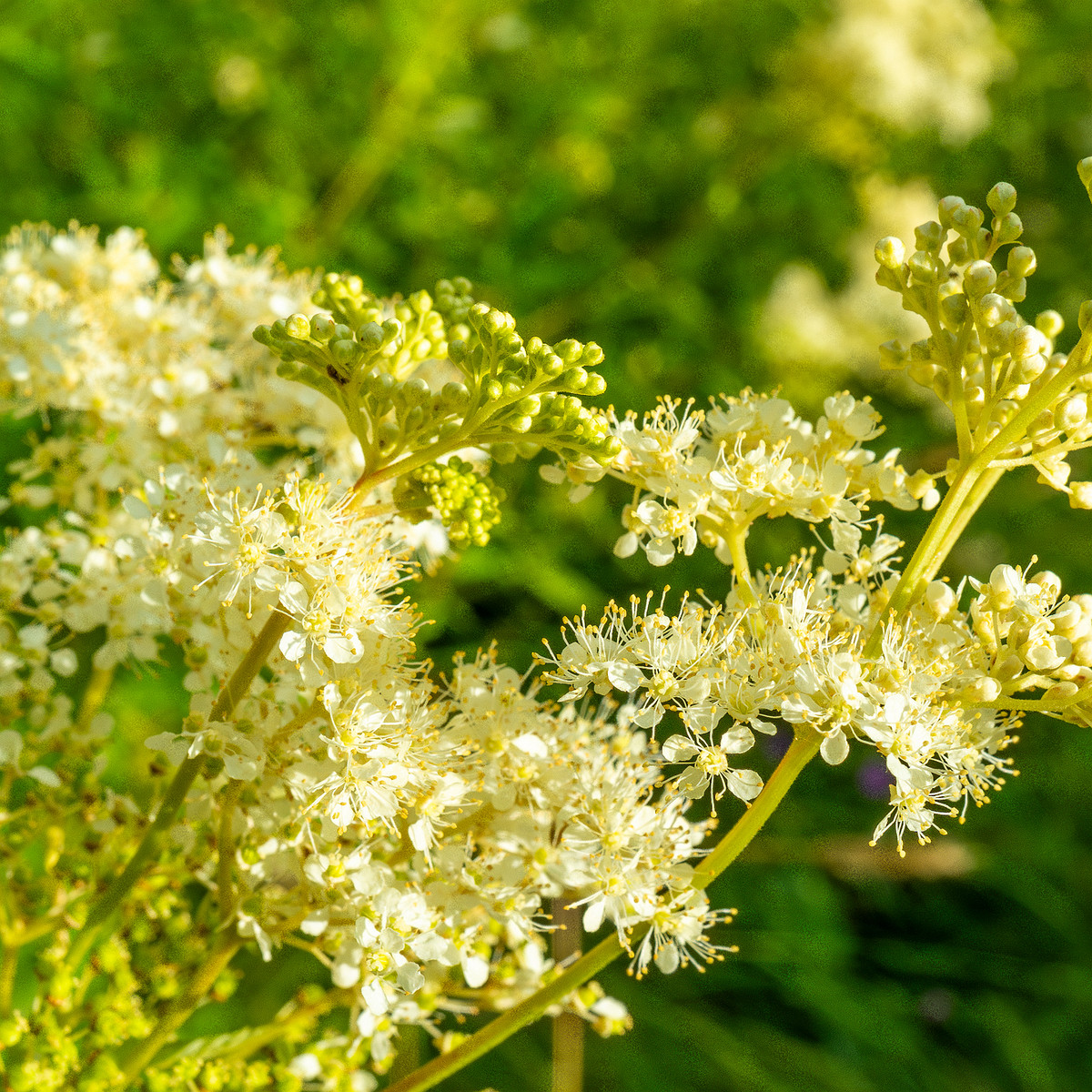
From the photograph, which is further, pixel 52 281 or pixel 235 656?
pixel 52 281

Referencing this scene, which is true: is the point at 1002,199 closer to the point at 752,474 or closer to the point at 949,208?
the point at 949,208

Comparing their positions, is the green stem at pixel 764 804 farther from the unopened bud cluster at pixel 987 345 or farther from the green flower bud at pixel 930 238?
the green flower bud at pixel 930 238

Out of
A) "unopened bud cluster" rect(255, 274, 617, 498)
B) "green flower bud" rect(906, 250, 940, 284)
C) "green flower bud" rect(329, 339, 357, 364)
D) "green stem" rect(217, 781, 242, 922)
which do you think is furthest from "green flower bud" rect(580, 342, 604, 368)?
"green stem" rect(217, 781, 242, 922)

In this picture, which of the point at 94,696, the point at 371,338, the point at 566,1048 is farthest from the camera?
the point at 566,1048

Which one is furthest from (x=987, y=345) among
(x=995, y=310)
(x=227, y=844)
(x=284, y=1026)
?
(x=284, y=1026)

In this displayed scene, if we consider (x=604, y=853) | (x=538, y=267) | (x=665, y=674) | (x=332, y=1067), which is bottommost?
(x=332, y=1067)

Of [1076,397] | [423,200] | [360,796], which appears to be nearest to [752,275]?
[423,200]

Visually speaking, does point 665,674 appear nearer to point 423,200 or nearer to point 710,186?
point 423,200
